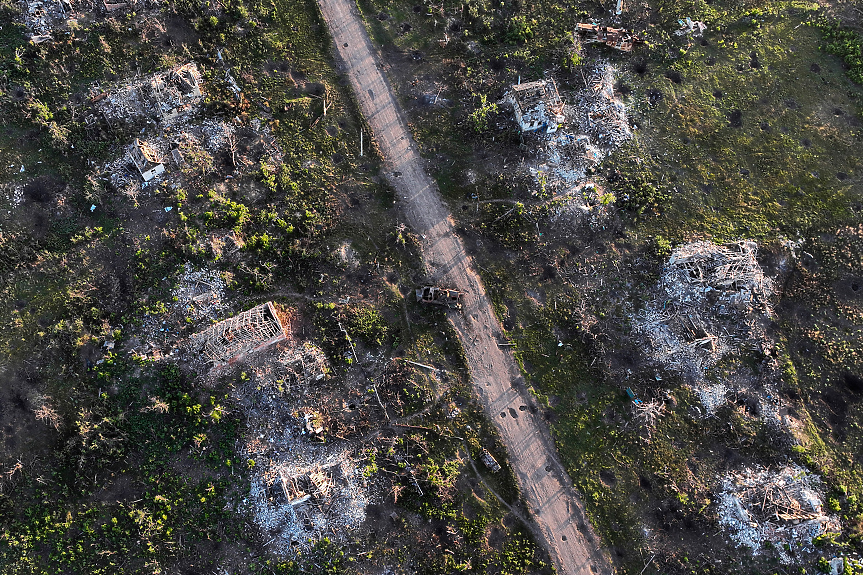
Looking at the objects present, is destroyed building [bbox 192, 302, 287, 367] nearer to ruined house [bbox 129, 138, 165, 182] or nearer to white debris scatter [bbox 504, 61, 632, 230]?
ruined house [bbox 129, 138, 165, 182]

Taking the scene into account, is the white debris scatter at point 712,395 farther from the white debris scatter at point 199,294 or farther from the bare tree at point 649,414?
the white debris scatter at point 199,294

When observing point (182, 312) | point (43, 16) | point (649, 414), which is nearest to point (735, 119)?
point (649, 414)

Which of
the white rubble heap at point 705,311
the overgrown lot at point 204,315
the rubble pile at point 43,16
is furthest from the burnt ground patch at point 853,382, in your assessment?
the rubble pile at point 43,16

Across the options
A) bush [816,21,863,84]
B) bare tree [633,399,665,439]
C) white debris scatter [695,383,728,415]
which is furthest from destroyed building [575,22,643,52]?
bare tree [633,399,665,439]

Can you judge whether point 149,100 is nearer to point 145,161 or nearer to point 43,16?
point 145,161

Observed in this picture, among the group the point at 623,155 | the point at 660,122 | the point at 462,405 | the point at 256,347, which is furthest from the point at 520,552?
the point at 660,122
